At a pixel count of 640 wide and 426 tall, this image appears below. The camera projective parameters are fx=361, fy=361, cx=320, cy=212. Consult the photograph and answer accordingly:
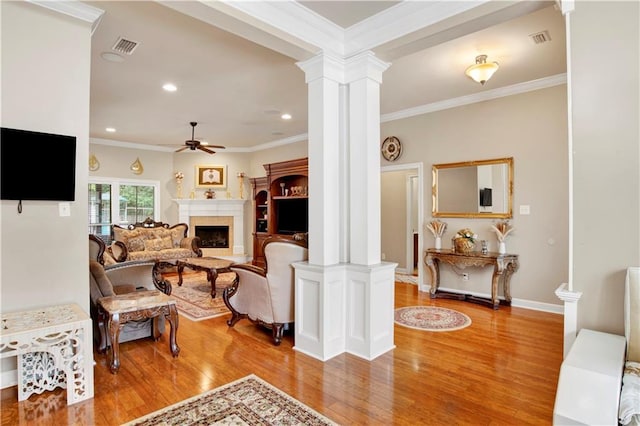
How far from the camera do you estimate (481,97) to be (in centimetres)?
494

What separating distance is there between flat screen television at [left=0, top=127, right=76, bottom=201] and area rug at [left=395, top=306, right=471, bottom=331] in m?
3.46

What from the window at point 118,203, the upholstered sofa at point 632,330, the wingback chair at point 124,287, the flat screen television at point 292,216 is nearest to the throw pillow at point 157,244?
the window at point 118,203

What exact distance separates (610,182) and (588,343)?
0.88 metres

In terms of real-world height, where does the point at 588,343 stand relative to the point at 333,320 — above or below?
above

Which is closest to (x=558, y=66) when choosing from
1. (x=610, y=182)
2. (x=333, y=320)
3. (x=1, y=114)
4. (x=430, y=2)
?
(x=430, y=2)

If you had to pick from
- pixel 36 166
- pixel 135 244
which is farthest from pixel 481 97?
pixel 135 244

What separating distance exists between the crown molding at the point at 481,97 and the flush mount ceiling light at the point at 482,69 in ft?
3.45

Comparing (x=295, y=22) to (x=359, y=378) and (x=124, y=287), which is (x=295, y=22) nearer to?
(x=359, y=378)

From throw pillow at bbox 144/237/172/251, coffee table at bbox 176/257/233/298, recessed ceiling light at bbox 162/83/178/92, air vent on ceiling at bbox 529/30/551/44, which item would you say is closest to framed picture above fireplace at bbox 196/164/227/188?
throw pillow at bbox 144/237/172/251

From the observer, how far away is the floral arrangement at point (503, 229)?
4754mm

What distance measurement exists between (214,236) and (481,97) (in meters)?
6.69

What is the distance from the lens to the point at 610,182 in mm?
1998

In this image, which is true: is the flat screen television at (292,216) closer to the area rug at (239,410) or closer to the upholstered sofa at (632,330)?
the area rug at (239,410)

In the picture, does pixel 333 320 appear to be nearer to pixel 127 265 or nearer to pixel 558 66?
pixel 127 265
